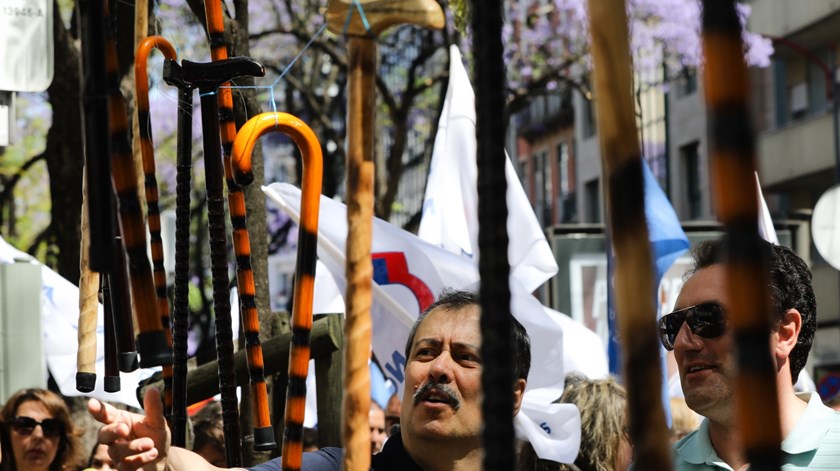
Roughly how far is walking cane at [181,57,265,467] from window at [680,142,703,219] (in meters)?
29.9

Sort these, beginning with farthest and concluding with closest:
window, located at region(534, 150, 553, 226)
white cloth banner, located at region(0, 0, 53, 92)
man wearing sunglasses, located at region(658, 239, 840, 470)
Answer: window, located at region(534, 150, 553, 226), white cloth banner, located at region(0, 0, 53, 92), man wearing sunglasses, located at region(658, 239, 840, 470)

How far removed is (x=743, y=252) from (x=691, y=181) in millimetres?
31719

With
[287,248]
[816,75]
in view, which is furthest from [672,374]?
[816,75]

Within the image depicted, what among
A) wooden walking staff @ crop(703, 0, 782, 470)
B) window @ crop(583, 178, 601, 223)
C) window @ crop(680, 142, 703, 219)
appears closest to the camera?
wooden walking staff @ crop(703, 0, 782, 470)

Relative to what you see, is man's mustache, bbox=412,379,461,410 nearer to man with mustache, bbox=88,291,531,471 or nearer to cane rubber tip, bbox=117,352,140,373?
man with mustache, bbox=88,291,531,471

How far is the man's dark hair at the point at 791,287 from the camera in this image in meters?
2.66

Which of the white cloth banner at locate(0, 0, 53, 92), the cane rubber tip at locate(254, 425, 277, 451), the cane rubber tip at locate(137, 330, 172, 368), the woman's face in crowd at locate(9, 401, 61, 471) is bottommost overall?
the woman's face in crowd at locate(9, 401, 61, 471)

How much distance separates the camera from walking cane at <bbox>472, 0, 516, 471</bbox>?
3.66ft

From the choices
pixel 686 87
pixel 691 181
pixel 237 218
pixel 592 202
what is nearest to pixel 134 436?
pixel 237 218

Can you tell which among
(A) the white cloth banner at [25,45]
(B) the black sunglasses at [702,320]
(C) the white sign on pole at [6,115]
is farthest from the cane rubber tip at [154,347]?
(C) the white sign on pole at [6,115]

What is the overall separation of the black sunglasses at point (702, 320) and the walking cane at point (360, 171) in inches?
45.7

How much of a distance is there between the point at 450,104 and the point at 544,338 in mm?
1680

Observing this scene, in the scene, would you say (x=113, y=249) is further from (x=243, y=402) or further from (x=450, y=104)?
(x=450, y=104)

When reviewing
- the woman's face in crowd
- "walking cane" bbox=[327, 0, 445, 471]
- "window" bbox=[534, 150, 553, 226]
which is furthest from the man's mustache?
"window" bbox=[534, 150, 553, 226]
